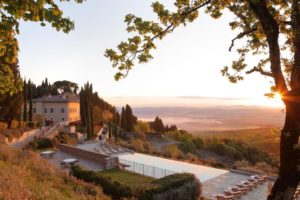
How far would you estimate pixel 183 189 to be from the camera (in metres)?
13.7

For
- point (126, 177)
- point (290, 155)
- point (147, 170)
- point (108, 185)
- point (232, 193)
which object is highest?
point (290, 155)

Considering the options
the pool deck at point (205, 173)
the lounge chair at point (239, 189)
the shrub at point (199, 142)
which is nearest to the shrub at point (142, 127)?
the shrub at point (199, 142)

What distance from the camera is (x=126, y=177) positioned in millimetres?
20031

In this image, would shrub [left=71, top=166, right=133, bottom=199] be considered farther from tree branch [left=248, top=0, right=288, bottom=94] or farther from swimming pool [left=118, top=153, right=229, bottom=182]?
tree branch [left=248, top=0, right=288, bottom=94]

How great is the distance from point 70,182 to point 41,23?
7.52 metres

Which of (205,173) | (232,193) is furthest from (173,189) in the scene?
(205,173)

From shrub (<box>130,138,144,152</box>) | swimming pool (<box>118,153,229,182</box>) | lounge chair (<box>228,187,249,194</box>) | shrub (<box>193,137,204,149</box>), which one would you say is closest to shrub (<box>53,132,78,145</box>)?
shrub (<box>130,138,144,152</box>)

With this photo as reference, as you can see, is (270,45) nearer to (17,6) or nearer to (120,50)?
(120,50)

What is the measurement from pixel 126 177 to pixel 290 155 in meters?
15.9

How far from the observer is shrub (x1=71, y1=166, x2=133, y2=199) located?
43.2ft

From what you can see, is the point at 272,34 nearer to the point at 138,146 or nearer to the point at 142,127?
the point at 138,146

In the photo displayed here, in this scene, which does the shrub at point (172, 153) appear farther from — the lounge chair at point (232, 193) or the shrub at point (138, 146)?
the lounge chair at point (232, 193)

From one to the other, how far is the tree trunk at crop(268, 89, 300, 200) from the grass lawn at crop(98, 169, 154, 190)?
43.3 feet

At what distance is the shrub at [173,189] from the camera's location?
40.7 feet
